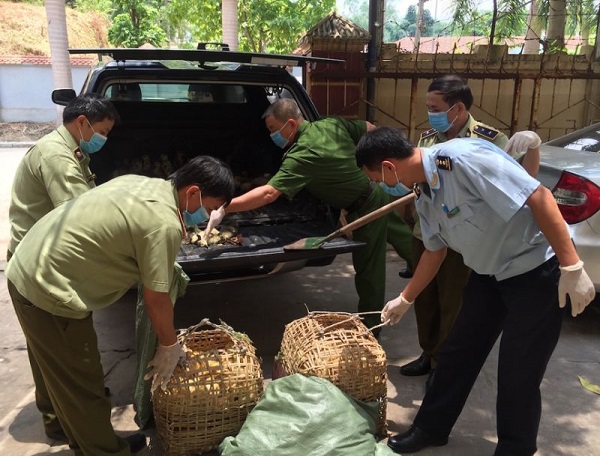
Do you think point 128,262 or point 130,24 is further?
point 130,24

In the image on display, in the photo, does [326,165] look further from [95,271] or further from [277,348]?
[95,271]

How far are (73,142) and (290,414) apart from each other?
162 cm

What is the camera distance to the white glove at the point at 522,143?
2.71 m

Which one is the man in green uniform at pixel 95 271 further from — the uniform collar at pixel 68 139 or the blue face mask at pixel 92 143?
the blue face mask at pixel 92 143

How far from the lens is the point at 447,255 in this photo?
2.84 metres

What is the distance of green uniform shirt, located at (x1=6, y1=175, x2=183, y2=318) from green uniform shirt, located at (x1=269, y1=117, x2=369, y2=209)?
1187 millimetres

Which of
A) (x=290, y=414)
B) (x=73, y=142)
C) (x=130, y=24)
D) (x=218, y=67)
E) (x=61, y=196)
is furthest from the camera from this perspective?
(x=130, y=24)

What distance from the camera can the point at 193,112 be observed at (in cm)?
493

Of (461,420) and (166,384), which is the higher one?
(166,384)

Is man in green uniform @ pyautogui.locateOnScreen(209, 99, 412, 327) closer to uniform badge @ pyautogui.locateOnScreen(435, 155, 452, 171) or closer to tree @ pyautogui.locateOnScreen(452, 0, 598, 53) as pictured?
uniform badge @ pyautogui.locateOnScreen(435, 155, 452, 171)

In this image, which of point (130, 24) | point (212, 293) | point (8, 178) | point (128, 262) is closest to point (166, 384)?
point (128, 262)

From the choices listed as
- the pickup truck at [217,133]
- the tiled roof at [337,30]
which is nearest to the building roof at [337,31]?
the tiled roof at [337,30]

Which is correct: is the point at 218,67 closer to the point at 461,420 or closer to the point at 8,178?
the point at 461,420

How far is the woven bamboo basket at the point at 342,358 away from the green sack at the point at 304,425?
0.24ft
